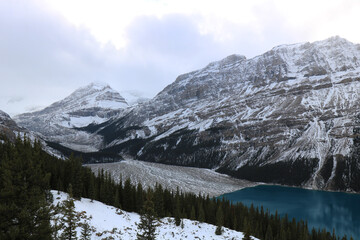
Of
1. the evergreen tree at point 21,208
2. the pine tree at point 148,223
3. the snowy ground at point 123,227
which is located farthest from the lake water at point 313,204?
the evergreen tree at point 21,208

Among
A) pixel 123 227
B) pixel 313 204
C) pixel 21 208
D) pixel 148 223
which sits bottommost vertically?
pixel 313 204

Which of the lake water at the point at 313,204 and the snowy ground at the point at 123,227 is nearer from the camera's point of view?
the snowy ground at the point at 123,227

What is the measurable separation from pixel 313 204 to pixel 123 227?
146 m

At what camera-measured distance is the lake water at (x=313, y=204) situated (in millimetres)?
119875

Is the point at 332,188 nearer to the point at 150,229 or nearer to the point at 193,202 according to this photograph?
the point at 193,202

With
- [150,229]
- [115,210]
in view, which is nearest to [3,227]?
[150,229]

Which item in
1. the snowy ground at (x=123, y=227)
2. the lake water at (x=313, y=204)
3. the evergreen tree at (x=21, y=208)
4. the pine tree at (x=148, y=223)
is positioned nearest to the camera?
the evergreen tree at (x=21, y=208)

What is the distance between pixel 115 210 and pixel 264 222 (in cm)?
6617

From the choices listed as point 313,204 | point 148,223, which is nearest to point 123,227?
point 148,223

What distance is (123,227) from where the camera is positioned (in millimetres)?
43469

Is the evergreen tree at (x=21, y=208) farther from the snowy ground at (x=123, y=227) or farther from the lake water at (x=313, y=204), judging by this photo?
the lake water at (x=313, y=204)

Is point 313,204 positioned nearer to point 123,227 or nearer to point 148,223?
point 123,227

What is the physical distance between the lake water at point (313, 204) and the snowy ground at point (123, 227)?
8005 cm

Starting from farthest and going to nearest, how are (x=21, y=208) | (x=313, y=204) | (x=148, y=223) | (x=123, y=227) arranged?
(x=313, y=204) → (x=123, y=227) → (x=148, y=223) → (x=21, y=208)
